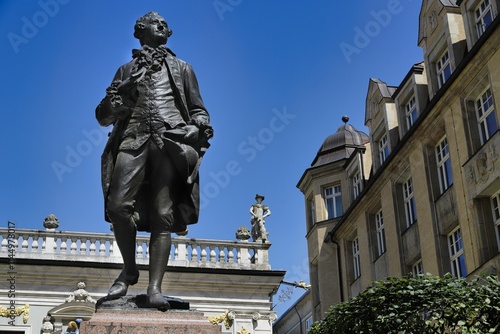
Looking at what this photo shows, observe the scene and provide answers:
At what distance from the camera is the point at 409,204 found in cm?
2802

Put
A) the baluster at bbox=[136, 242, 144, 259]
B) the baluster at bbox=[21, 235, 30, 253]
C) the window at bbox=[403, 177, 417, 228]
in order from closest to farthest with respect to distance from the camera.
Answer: the window at bbox=[403, 177, 417, 228]
the baluster at bbox=[136, 242, 144, 259]
the baluster at bbox=[21, 235, 30, 253]

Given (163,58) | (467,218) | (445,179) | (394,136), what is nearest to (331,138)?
(394,136)

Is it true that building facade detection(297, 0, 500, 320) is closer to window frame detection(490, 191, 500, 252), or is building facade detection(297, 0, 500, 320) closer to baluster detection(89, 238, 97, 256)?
window frame detection(490, 191, 500, 252)

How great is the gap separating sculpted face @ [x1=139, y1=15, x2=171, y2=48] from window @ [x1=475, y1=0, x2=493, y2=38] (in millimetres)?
16722

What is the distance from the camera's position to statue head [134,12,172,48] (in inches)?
319

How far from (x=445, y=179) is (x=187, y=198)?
1874 centimetres

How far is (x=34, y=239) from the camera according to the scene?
97.1ft

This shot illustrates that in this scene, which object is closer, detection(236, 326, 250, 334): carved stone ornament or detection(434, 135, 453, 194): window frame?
detection(434, 135, 453, 194): window frame

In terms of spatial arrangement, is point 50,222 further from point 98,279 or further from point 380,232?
point 380,232

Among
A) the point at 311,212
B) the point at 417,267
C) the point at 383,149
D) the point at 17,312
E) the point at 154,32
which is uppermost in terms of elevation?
the point at 383,149

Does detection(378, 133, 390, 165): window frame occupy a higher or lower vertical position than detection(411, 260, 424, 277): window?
higher

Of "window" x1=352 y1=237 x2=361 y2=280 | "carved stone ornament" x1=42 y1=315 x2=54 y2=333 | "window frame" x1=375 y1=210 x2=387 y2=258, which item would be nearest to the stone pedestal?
"carved stone ornament" x1=42 y1=315 x2=54 y2=333

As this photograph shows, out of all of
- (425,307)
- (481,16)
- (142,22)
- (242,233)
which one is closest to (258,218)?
(242,233)

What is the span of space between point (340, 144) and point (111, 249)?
491 inches
